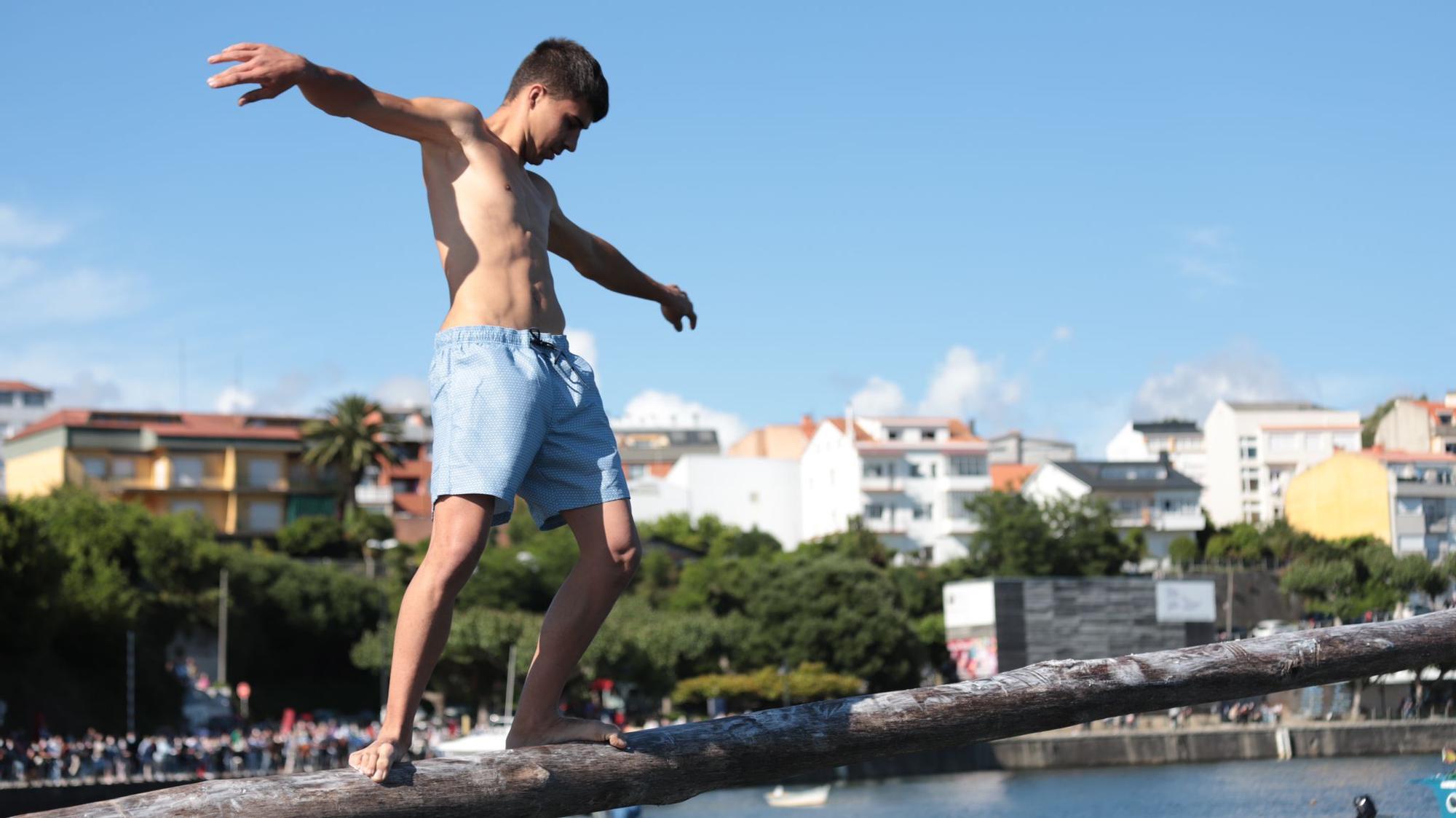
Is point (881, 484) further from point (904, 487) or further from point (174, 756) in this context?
point (174, 756)

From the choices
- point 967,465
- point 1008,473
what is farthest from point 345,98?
point 1008,473

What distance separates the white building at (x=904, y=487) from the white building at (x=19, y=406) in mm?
59822

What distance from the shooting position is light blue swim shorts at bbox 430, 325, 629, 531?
475 centimetres

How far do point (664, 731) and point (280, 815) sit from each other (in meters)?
1.27

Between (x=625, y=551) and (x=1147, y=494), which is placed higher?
(x=1147, y=494)

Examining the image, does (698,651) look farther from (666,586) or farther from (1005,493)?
(1005,493)

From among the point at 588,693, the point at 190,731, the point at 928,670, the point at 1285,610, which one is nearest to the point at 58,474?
the point at 190,731

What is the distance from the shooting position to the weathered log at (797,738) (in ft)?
13.8

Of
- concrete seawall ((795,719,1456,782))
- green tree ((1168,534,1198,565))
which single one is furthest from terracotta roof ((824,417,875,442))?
concrete seawall ((795,719,1456,782))

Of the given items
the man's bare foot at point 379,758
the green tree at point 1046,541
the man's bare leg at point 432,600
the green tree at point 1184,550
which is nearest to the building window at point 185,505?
the green tree at point 1046,541

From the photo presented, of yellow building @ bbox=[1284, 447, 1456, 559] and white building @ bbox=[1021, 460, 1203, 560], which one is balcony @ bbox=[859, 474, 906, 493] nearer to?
white building @ bbox=[1021, 460, 1203, 560]

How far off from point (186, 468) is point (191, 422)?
5261 millimetres

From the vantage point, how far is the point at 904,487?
94500 millimetres

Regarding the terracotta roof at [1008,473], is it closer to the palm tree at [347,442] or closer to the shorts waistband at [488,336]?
the palm tree at [347,442]
